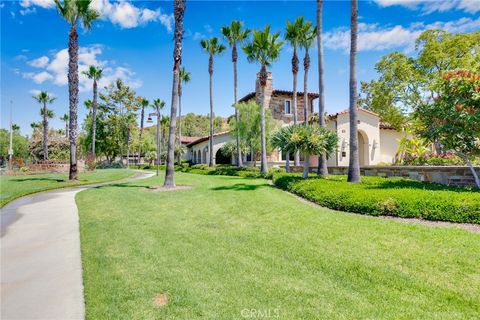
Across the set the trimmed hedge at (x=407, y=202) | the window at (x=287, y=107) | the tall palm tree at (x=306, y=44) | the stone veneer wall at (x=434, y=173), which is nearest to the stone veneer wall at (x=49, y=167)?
the window at (x=287, y=107)

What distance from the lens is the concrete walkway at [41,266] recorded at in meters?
4.18

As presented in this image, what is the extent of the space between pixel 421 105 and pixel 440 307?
8.82 metres

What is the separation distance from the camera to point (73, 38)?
21.5 metres

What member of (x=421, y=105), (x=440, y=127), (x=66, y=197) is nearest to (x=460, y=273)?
(x=440, y=127)

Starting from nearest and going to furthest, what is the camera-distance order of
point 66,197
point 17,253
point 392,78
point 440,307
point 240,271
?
point 440,307 < point 240,271 < point 17,253 < point 66,197 < point 392,78

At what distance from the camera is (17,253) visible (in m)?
6.43

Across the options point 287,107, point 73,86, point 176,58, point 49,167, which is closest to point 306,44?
point 176,58

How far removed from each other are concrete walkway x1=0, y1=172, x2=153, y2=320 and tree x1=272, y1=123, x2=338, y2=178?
9176mm

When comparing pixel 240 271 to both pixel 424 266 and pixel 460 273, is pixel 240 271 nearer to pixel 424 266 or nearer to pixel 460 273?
pixel 424 266

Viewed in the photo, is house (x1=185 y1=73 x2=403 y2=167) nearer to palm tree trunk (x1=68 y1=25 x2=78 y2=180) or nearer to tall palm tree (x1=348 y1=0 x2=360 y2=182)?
tall palm tree (x1=348 y1=0 x2=360 y2=182)

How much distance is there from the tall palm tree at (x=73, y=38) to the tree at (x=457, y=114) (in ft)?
71.3

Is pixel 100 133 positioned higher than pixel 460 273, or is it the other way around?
pixel 100 133

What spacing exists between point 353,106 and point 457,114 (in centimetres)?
436

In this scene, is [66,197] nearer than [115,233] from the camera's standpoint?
No
